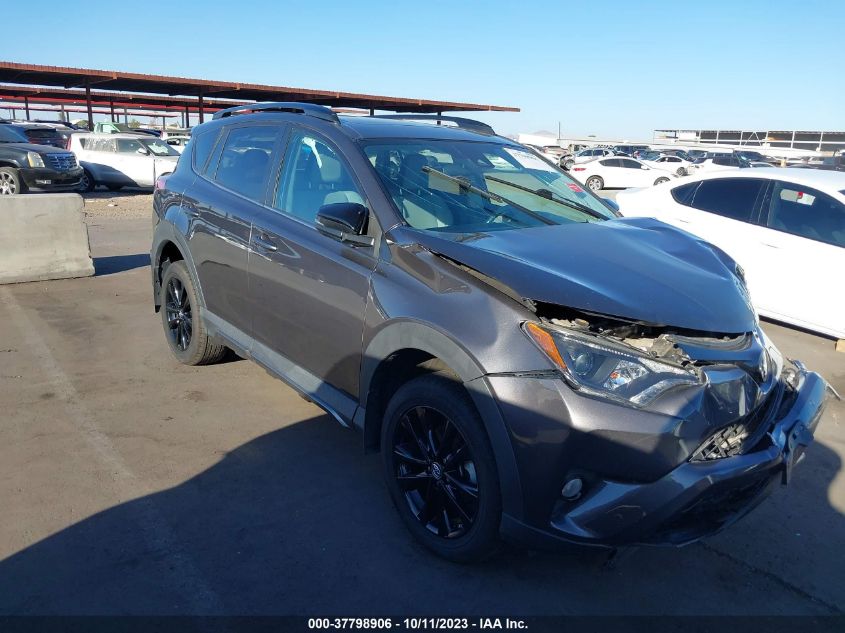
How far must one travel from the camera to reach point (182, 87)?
98.3 feet

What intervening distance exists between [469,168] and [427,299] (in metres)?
1.22

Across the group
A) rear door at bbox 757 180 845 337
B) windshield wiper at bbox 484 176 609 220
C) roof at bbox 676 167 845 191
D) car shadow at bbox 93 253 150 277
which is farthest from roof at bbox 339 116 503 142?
car shadow at bbox 93 253 150 277

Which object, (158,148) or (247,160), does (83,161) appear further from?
(247,160)

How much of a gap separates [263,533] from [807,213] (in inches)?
234

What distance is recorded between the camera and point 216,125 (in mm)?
4938

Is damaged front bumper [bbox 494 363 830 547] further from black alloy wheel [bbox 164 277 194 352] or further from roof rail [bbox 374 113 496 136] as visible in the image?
black alloy wheel [bbox 164 277 194 352]

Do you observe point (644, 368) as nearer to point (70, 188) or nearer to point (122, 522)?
point (122, 522)

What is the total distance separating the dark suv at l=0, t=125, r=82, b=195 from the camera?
15188 millimetres

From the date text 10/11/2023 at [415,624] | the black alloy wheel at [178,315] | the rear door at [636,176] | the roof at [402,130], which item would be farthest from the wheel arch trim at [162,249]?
the rear door at [636,176]

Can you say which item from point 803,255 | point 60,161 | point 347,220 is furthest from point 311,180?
point 60,161

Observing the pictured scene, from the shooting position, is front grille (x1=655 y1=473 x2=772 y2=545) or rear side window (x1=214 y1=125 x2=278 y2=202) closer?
front grille (x1=655 y1=473 x2=772 y2=545)

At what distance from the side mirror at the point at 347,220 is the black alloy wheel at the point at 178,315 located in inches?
85.0

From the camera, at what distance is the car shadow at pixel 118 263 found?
866 centimetres

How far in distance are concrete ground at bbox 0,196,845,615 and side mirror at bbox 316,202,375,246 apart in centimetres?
131
